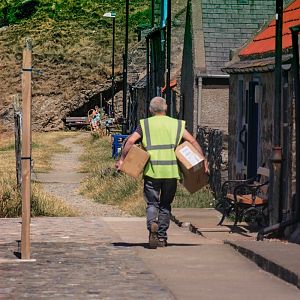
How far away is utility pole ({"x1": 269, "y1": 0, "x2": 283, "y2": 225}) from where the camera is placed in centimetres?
1383

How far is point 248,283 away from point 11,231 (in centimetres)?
581

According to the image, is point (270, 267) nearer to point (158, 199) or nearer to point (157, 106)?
point (158, 199)

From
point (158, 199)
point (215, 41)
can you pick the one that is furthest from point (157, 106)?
point (215, 41)

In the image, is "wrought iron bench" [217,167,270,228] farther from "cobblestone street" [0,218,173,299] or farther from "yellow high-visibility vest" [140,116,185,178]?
"yellow high-visibility vest" [140,116,185,178]

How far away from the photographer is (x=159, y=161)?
12828mm

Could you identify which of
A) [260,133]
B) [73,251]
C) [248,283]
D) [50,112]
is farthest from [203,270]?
[50,112]

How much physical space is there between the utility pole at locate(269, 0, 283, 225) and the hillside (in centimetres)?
5141

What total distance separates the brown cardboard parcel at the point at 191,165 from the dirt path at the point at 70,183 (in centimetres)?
758

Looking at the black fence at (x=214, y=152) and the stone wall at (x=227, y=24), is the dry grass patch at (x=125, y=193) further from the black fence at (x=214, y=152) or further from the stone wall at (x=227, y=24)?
the stone wall at (x=227, y=24)

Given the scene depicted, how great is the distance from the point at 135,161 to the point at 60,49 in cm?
5889

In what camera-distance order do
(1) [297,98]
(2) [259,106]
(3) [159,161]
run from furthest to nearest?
(2) [259,106]
(1) [297,98]
(3) [159,161]

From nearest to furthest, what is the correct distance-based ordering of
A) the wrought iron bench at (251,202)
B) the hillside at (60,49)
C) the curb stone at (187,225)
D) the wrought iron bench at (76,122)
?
1. the wrought iron bench at (251,202)
2. the curb stone at (187,225)
3. the wrought iron bench at (76,122)
4. the hillside at (60,49)

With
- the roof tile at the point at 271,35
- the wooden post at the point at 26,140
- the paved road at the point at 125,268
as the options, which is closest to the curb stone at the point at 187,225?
the paved road at the point at 125,268

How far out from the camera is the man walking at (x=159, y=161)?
42.1 feet
